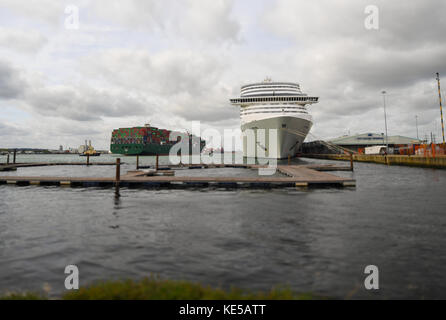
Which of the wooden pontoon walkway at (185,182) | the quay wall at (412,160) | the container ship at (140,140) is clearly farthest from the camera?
the container ship at (140,140)

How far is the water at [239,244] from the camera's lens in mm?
5574

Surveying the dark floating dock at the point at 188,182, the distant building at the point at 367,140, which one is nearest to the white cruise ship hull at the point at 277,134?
the dark floating dock at the point at 188,182

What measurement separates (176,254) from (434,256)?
636 cm

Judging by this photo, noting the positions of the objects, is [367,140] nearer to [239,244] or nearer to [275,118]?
[275,118]

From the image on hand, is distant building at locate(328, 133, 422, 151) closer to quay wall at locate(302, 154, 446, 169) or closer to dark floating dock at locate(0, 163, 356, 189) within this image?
quay wall at locate(302, 154, 446, 169)

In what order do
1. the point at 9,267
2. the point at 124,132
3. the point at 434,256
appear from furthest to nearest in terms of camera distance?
the point at 124,132
the point at 434,256
the point at 9,267

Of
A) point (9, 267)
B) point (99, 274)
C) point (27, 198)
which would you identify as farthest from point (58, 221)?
point (27, 198)

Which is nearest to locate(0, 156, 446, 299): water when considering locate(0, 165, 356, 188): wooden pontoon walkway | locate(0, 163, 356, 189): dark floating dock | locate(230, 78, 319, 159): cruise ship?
locate(0, 163, 356, 189): dark floating dock

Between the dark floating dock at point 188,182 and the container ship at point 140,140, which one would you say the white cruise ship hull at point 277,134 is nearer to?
the dark floating dock at point 188,182

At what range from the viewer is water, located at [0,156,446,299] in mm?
5574

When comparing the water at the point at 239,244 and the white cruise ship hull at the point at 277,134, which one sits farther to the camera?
the white cruise ship hull at the point at 277,134

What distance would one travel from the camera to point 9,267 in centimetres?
630

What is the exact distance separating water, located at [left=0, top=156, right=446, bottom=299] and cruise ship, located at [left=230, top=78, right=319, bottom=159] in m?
34.7
